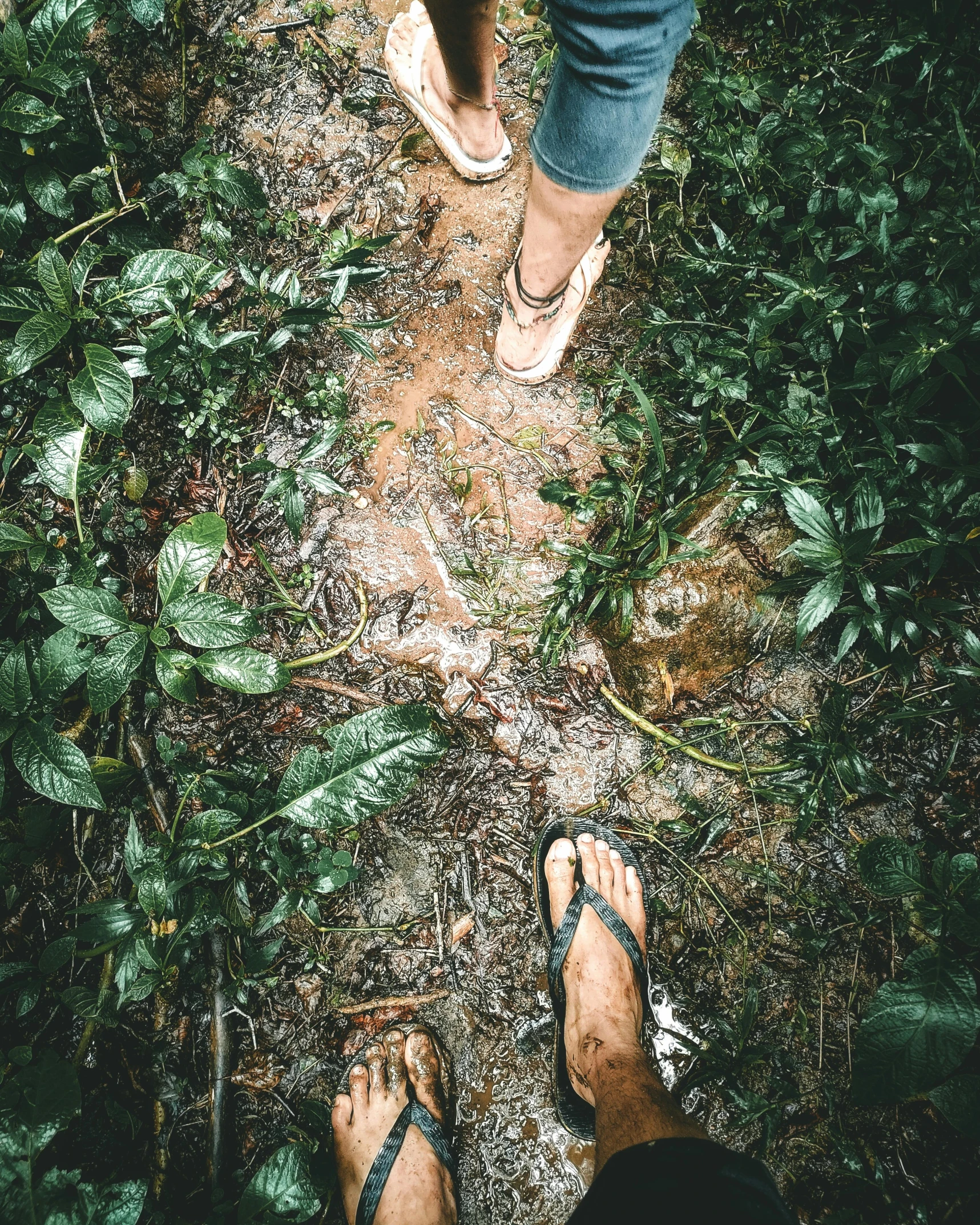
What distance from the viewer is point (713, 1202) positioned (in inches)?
51.6

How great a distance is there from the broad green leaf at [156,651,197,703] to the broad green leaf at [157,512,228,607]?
0.15 meters

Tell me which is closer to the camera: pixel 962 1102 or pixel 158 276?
pixel 962 1102

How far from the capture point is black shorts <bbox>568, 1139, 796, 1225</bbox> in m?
1.29

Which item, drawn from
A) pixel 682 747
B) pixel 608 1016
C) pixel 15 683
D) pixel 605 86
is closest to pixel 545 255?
pixel 605 86

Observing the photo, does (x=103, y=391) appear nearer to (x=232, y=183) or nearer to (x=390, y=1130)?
(x=232, y=183)

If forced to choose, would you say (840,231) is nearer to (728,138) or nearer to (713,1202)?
(728,138)

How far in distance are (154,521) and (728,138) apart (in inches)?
95.6

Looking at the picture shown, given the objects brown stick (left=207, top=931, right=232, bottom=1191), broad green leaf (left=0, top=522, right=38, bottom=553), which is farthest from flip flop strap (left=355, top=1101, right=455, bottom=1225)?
broad green leaf (left=0, top=522, right=38, bottom=553)

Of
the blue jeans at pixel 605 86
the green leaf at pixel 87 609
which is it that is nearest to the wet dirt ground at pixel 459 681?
the green leaf at pixel 87 609

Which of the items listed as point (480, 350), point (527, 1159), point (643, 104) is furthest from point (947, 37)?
point (527, 1159)

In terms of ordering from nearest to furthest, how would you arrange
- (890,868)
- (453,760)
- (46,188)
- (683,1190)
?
(683,1190) < (890,868) < (46,188) < (453,760)

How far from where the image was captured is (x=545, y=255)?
1.79 m

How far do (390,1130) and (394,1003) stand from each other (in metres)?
0.45

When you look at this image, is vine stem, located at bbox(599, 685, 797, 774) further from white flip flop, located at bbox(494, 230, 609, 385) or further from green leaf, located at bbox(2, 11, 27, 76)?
green leaf, located at bbox(2, 11, 27, 76)
